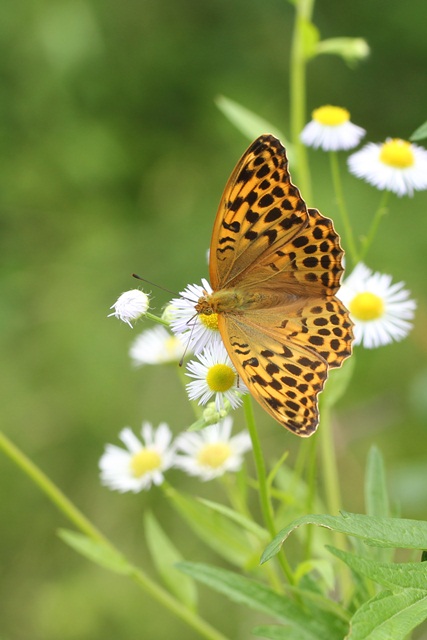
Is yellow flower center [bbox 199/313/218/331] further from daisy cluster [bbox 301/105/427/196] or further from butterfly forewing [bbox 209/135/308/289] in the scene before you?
daisy cluster [bbox 301/105/427/196]

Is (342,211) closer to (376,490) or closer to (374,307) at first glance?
(374,307)

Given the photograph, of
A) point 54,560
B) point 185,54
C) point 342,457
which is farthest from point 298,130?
point 185,54

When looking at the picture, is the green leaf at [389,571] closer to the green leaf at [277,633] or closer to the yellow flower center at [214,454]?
the green leaf at [277,633]

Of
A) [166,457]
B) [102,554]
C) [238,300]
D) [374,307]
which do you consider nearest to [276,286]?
[238,300]

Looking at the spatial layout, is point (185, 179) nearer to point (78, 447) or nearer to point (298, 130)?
point (78, 447)

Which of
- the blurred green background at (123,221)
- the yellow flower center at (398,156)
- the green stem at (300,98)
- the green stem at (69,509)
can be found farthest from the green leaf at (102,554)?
the blurred green background at (123,221)
